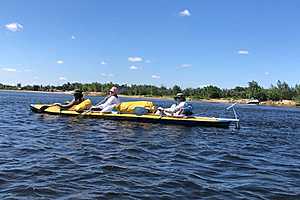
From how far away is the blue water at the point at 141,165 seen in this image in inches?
344

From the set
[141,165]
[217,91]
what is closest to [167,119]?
[141,165]

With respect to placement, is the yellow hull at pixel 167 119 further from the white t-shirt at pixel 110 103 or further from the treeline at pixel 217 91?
the treeline at pixel 217 91

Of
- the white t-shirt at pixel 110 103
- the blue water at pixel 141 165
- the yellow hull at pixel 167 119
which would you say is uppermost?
the white t-shirt at pixel 110 103

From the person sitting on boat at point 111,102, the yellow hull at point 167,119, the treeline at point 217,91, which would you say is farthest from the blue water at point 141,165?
the treeline at point 217,91

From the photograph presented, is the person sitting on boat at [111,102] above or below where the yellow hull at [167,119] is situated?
above

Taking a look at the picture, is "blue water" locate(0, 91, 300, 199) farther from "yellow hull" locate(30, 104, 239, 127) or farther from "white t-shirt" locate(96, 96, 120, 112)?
Answer: "white t-shirt" locate(96, 96, 120, 112)

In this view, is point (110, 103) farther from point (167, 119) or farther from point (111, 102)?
point (167, 119)

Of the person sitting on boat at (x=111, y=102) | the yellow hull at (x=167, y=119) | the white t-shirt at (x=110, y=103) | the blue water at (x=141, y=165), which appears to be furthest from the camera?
the white t-shirt at (x=110, y=103)

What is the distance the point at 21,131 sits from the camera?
18.1 metres

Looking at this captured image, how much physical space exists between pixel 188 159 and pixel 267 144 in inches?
257

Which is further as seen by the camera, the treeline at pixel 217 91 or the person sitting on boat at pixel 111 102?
the treeline at pixel 217 91

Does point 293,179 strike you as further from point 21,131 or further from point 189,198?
point 21,131

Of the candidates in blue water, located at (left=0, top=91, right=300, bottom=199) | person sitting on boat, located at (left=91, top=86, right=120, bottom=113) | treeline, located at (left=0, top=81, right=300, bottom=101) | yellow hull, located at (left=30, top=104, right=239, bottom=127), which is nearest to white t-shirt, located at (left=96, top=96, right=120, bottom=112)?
person sitting on boat, located at (left=91, top=86, right=120, bottom=113)

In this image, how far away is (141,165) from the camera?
1135 cm
